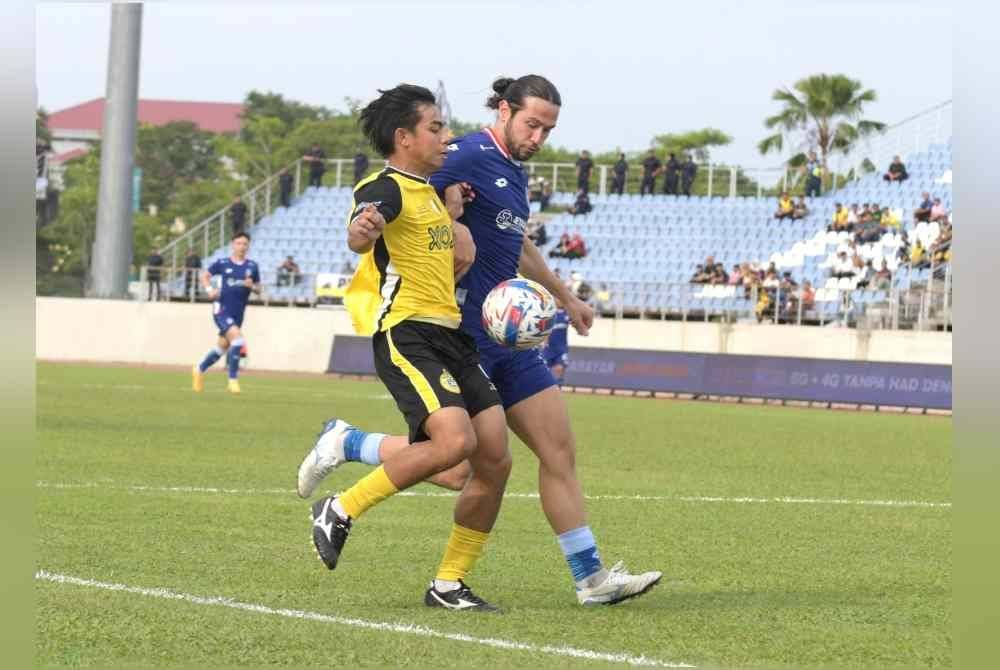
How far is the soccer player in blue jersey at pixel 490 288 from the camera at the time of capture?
286 inches

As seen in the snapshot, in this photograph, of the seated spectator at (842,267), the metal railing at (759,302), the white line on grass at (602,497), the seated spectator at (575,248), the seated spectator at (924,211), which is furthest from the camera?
the seated spectator at (575,248)

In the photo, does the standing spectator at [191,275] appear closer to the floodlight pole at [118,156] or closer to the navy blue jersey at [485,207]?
the floodlight pole at [118,156]

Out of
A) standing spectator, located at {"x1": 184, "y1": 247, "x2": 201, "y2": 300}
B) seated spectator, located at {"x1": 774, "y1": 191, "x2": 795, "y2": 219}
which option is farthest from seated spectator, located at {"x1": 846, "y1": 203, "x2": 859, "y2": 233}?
standing spectator, located at {"x1": 184, "y1": 247, "x2": 201, "y2": 300}

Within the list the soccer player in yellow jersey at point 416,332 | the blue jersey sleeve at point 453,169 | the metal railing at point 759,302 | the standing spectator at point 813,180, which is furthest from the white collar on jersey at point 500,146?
the standing spectator at point 813,180

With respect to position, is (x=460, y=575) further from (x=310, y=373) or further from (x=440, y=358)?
(x=310, y=373)

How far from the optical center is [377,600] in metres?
7.14

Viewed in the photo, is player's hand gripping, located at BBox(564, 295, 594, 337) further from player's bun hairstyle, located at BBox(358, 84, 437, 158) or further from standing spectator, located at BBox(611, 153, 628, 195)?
standing spectator, located at BBox(611, 153, 628, 195)

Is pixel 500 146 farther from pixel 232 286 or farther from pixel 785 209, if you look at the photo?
pixel 785 209

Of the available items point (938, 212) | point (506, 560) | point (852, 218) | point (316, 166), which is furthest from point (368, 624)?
point (316, 166)

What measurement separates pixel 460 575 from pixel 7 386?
154 inches

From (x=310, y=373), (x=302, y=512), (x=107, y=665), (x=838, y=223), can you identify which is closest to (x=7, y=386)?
(x=107, y=665)

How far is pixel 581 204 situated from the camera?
49.8 m

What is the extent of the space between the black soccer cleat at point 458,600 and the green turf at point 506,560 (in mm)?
102

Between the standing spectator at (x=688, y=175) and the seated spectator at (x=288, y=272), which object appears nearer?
the seated spectator at (x=288, y=272)
